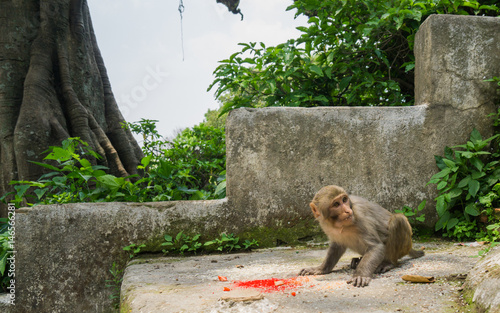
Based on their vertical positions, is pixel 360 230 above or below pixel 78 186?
below

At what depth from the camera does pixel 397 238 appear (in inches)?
129

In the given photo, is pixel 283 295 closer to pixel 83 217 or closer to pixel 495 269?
pixel 495 269

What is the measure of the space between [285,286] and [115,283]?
6.52ft

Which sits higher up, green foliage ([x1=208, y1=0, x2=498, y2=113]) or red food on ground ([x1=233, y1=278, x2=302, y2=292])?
green foliage ([x1=208, y1=0, x2=498, y2=113])

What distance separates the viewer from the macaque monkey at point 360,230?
307 centimetres

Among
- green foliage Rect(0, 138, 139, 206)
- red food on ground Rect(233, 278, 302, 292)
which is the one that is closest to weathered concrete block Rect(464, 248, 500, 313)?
red food on ground Rect(233, 278, 302, 292)

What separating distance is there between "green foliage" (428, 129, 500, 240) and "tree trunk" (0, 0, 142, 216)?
4814mm

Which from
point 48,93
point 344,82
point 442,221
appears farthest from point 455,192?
point 48,93

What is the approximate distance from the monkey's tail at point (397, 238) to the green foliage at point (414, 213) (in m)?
1.08

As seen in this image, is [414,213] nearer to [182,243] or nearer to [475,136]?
[475,136]

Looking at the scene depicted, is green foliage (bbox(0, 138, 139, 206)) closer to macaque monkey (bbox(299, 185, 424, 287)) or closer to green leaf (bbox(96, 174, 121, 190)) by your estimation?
green leaf (bbox(96, 174, 121, 190))

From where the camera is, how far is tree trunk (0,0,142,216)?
5.63 metres

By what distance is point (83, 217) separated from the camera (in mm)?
3941

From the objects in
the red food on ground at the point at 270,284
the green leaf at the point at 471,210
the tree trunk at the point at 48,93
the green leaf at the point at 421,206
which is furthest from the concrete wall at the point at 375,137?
the tree trunk at the point at 48,93
